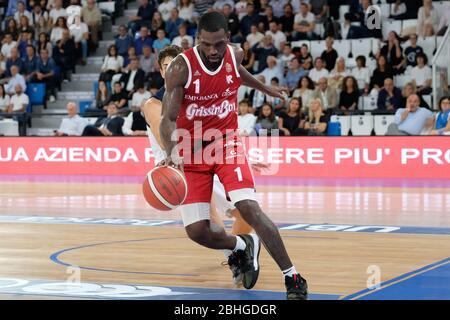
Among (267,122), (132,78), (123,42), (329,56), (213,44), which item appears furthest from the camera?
(123,42)

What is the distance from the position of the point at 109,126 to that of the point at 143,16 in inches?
207

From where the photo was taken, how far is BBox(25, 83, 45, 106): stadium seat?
25.5 metres

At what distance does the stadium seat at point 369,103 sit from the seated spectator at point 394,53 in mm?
833

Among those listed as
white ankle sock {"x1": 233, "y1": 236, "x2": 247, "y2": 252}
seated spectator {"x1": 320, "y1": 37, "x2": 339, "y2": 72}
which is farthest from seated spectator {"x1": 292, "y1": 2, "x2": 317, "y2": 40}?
white ankle sock {"x1": 233, "y1": 236, "x2": 247, "y2": 252}

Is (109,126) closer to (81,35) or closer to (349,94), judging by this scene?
(349,94)

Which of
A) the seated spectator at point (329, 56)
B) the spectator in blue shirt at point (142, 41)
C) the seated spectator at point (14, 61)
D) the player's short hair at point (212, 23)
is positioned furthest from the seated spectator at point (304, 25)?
the player's short hair at point (212, 23)

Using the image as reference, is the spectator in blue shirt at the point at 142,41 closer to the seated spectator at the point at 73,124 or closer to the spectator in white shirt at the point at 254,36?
the spectator in white shirt at the point at 254,36

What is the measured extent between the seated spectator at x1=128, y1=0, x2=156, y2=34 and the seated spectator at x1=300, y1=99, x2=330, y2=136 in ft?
23.8

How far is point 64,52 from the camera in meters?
25.9

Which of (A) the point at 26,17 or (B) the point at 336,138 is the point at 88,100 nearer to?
(A) the point at 26,17

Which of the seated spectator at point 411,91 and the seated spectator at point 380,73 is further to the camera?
the seated spectator at point 380,73

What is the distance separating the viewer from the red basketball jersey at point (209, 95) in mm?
7242

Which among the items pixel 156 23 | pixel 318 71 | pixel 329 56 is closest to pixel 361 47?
pixel 329 56

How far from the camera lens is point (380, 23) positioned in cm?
2188
